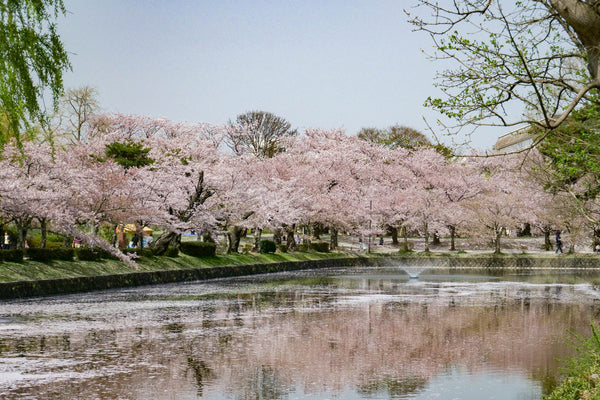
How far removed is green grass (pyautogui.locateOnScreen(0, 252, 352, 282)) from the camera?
86.8ft

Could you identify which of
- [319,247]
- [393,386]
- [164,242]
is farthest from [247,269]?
→ [393,386]

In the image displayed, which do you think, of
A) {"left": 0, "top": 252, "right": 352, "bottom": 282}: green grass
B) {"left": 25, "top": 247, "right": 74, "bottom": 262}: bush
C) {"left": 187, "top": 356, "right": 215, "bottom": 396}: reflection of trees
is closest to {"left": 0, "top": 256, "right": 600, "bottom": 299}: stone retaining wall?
{"left": 0, "top": 252, "right": 352, "bottom": 282}: green grass

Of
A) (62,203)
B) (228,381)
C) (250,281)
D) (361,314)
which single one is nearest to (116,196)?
(62,203)

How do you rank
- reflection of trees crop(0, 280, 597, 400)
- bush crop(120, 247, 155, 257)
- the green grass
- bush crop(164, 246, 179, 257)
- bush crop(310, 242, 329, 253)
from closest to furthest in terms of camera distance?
reflection of trees crop(0, 280, 597, 400) → the green grass → bush crop(120, 247, 155, 257) → bush crop(164, 246, 179, 257) → bush crop(310, 242, 329, 253)

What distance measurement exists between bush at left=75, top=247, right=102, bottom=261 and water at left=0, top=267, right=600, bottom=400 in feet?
22.8

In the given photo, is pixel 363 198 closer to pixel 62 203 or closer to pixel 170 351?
pixel 62 203

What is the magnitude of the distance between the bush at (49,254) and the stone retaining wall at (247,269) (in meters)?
2.09

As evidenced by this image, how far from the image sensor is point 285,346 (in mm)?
13695

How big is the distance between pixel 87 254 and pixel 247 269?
12156 mm

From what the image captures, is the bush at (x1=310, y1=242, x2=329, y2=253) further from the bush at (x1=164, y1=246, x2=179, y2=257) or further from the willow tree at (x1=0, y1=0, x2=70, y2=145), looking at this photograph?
the willow tree at (x1=0, y1=0, x2=70, y2=145)

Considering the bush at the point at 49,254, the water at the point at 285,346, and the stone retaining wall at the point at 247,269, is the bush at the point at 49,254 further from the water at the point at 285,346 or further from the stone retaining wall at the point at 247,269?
the water at the point at 285,346

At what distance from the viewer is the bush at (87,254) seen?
104 feet

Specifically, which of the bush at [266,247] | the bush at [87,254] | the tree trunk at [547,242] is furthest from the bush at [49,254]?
the tree trunk at [547,242]

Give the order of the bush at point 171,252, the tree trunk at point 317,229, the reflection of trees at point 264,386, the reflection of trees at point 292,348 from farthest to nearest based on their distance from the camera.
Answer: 1. the tree trunk at point 317,229
2. the bush at point 171,252
3. the reflection of trees at point 292,348
4. the reflection of trees at point 264,386
